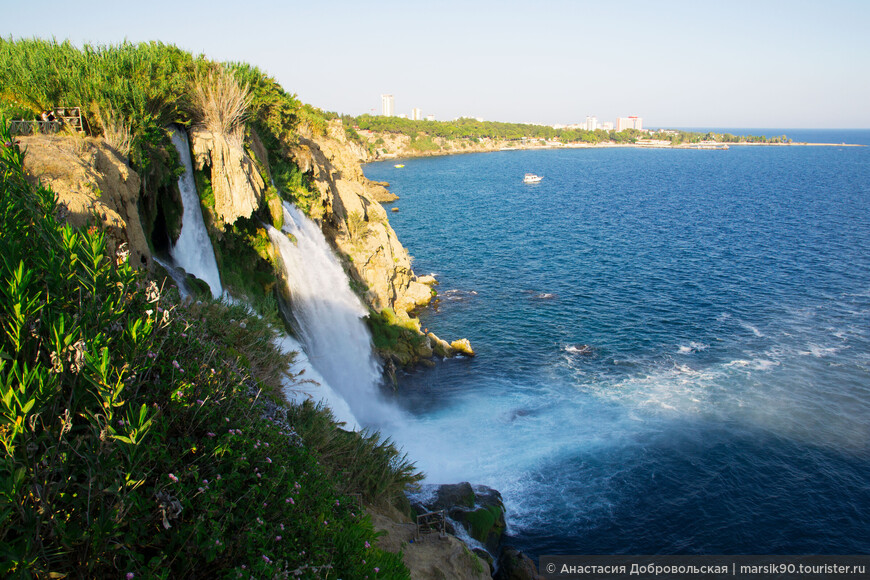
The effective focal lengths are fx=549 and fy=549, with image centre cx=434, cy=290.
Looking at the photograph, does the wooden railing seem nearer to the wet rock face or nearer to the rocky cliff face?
the wet rock face

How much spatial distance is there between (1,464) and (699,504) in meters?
20.9

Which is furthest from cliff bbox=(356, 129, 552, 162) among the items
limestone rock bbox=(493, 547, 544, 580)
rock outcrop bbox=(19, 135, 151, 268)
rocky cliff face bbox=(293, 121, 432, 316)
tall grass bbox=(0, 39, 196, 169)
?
limestone rock bbox=(493, 547, 544, 580)

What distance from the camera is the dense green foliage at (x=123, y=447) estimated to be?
17.7 ft

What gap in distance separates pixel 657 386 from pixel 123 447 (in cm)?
2630

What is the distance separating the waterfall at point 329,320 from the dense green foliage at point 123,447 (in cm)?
1496

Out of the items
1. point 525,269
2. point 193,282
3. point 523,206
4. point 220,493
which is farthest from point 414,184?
point 220,493

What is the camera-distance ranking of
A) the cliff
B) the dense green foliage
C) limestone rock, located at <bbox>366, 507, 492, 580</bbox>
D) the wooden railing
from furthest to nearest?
the cliff
the wooden railing
limestone rock, located at <bbox>366, 507, 492, 580</bbox>
the dense green foliage

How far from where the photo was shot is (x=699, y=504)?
64.7 ft

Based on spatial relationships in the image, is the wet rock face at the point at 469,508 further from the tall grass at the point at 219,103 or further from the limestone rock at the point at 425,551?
the tall grass at the point at 219,103

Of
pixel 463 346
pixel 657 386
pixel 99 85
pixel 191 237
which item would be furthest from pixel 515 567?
pixel 99 85

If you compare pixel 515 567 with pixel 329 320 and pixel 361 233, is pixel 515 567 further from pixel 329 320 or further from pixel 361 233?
pixel 361 233

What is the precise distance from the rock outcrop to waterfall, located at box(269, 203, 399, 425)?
386 inches

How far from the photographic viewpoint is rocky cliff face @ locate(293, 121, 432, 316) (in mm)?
33312

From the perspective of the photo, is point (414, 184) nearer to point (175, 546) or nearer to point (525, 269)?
point (525, 269)
